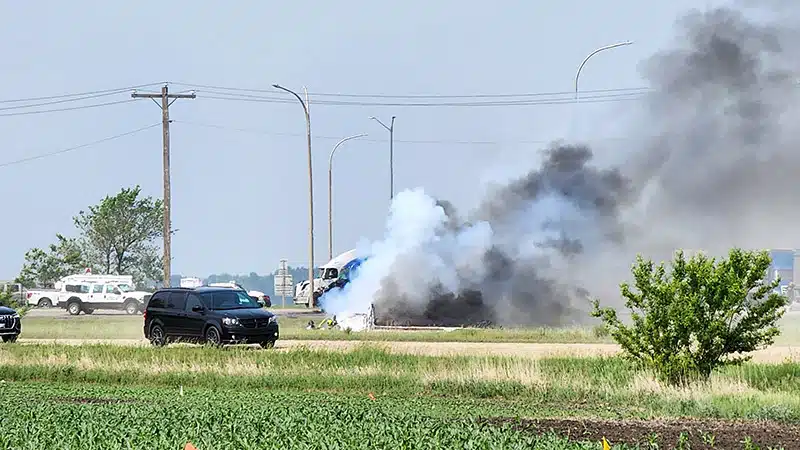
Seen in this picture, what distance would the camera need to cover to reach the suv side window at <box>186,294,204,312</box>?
124ft

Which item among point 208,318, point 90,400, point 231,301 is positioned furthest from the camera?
point 231,301

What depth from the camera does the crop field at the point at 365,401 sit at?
14.9 metres

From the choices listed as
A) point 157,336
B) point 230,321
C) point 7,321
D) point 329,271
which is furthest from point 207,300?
point 329,271

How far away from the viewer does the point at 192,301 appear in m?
38.1

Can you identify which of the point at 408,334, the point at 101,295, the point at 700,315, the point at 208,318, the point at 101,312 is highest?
the point at 101,295

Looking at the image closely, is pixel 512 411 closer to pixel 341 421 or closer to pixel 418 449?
pixel 341 421

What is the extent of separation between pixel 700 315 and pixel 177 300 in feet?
65.2

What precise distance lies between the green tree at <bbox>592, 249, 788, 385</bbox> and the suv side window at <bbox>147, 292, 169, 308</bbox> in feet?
62.5

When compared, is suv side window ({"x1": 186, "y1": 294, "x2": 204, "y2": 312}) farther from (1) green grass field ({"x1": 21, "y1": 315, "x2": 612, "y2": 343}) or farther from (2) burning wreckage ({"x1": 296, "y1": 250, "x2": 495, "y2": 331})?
(2) burning wreckage ({"x1": 296, "y1": 250, "x2": 495, "y2": 331})

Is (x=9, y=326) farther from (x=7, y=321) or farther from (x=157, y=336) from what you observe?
(x=157, y=336)

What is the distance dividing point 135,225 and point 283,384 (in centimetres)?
7367

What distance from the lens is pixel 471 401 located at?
899 inches

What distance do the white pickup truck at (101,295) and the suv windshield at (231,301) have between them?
3643 centimetres

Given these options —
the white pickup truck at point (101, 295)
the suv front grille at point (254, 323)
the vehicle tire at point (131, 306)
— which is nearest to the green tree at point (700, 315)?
the suv front grille at point (254, 323)
